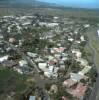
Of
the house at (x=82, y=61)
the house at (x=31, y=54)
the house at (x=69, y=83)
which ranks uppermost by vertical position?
the house at (x=31, y=54)

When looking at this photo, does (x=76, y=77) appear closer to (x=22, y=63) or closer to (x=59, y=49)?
(x=22, y=63)

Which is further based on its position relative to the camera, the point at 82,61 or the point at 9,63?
the point at 82,61

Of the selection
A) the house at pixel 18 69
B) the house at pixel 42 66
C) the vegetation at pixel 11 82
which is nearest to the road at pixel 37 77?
the house at pixel 42 66

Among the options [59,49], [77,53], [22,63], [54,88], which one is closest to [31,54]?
[22,63]

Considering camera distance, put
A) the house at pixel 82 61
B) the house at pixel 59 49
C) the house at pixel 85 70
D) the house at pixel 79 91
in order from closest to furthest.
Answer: the house at pixel 79 91
the house at pixel 85 70
the house at pixel 82 61
the house at pixel 59 49

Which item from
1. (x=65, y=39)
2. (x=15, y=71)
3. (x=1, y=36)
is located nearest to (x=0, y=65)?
(x=15, y=71)

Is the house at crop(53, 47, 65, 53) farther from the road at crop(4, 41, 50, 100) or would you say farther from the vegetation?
the vegetation

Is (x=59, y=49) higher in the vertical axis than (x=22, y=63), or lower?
higher

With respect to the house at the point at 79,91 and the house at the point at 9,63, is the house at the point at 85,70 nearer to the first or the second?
the house at the point at 79,91
